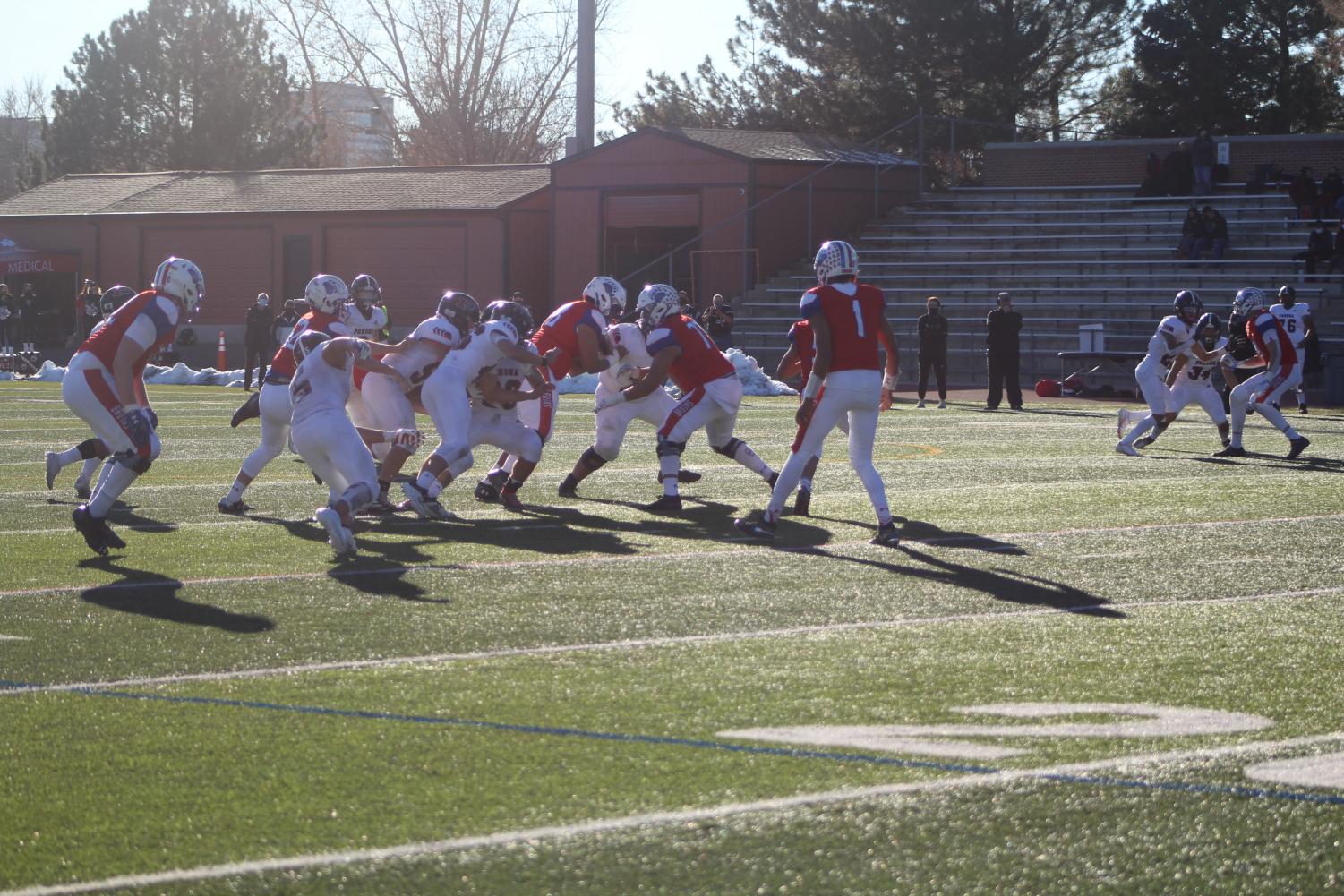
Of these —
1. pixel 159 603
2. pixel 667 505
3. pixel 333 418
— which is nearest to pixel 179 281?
pixel 333 418

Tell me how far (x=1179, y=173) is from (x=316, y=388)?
3314 centimetres

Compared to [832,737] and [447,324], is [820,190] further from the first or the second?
[832,737]

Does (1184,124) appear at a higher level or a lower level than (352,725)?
higher

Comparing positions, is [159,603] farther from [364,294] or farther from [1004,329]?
[1004,329]

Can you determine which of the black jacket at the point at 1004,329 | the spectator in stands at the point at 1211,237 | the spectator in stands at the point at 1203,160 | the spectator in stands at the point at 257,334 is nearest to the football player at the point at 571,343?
the black jacket at the point at 1004,329

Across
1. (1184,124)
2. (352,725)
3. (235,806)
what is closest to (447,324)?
(352,725)

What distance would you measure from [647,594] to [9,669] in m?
3.08

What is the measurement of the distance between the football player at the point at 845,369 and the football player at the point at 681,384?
190 centimetres

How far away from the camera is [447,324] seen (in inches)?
457

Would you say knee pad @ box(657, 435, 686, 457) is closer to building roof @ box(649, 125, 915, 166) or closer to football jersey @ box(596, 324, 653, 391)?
football jersey @ box(596, 324, 653, 391)

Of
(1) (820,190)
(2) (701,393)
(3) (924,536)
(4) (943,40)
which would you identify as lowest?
(3) (924,536)

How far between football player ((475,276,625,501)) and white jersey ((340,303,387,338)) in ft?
5.10

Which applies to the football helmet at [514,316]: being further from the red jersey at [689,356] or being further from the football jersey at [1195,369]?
the football jersey at [1195,369]

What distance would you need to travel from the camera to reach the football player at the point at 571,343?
12.5 meters
